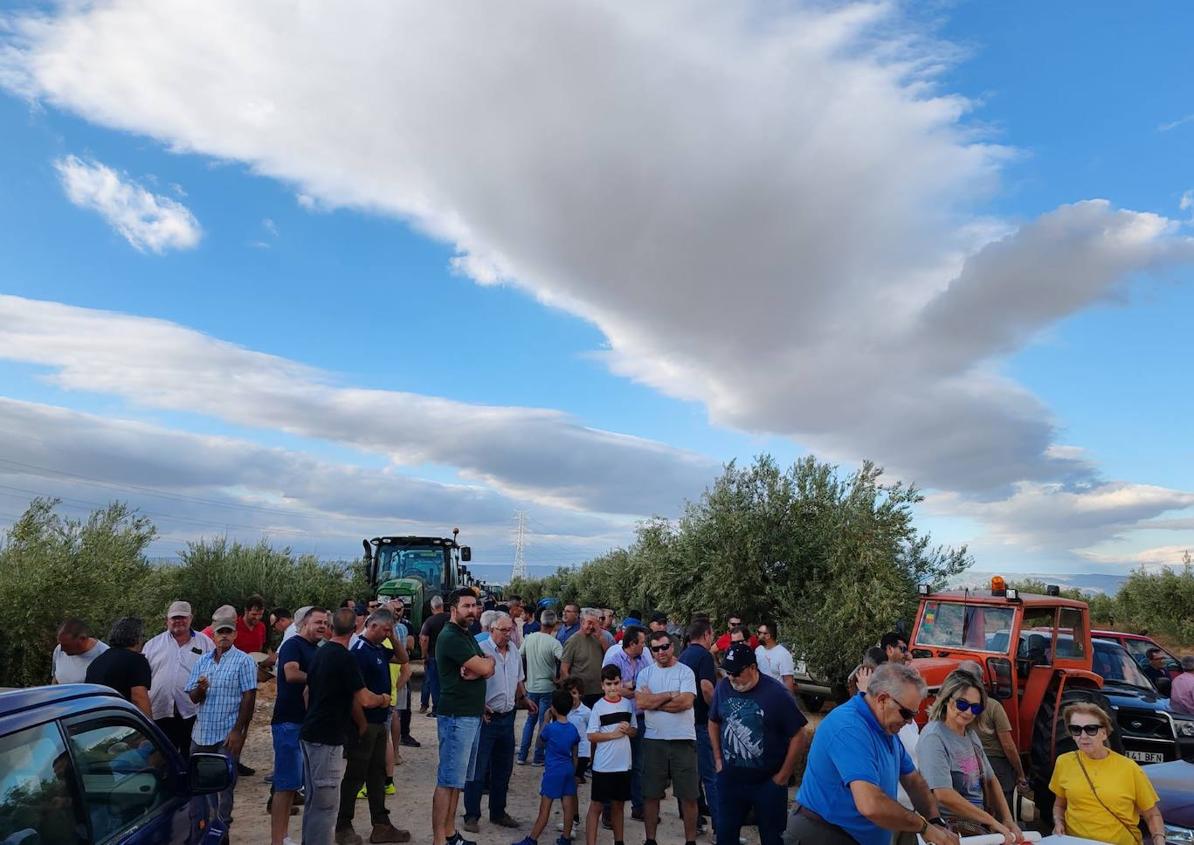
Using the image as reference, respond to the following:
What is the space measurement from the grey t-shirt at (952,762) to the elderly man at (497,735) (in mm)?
3574

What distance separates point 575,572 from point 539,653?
131ft

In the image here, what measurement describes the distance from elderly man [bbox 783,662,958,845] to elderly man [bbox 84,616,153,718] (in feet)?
14.0

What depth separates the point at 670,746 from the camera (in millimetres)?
6367

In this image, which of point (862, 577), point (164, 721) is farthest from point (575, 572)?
point (164, 721)

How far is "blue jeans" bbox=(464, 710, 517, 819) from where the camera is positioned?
7.02 metres

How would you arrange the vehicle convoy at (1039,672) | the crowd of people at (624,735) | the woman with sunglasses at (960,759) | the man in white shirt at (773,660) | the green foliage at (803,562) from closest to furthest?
the crowd of people at (624,735)
the woman with sunglasses at (960,759)
the vehicle convoy at (1039,672)
the man in white shirt at (773,660)
the green foliage at (803,562)

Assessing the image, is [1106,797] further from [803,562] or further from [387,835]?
[803,562]

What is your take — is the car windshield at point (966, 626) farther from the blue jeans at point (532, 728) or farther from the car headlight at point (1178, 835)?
the blue jeans at point (532, 728)

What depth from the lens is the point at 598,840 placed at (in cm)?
691

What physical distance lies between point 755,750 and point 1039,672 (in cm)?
466

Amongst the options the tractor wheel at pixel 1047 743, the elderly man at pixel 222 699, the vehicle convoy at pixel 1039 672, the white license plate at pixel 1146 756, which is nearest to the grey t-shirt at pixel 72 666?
the elderly man at pixel 222 699

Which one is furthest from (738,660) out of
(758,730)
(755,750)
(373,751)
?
(373,751)

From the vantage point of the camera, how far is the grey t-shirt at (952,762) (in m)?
4.46

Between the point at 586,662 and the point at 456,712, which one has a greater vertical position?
the point at 586,662
